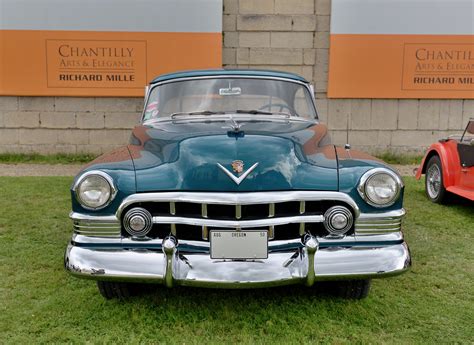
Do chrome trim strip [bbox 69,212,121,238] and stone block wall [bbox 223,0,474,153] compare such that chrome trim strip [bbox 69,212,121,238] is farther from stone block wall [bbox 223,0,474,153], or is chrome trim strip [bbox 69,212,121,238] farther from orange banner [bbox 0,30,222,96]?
stone block wall [bbox 223,0,474,153]

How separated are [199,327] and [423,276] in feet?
5.73

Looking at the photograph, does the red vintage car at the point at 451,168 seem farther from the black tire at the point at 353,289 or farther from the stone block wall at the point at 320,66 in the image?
the black tire at the point at 353,289

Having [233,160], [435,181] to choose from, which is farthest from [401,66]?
[233,160]

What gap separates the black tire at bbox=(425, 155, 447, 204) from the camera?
5.31m

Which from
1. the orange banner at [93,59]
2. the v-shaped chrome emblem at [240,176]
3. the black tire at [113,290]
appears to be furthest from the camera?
the orange banner at [93,59]

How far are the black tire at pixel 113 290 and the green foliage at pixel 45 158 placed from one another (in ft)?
18.4

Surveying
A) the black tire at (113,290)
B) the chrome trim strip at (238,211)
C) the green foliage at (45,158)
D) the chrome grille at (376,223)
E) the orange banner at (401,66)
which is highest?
the orange banner at (401,66)

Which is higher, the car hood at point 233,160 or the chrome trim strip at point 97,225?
the car hood at point 233,160

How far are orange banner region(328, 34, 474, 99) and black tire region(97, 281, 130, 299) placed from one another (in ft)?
20.0

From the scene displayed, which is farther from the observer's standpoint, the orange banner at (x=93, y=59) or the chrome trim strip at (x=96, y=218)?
the orange banner at (x=93, y=59)

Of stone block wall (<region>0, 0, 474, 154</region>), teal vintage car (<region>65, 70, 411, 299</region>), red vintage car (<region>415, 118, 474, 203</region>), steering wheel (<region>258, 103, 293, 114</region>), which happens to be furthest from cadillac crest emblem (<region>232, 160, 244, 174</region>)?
stone block wall (<region>0, 0, 474, 154</region>)

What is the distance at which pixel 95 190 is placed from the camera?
8.31ft

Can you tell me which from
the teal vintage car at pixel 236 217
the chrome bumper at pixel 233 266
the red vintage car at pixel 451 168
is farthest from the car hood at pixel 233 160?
the red vintage car at pixel 451 168

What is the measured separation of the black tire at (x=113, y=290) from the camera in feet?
9.32
